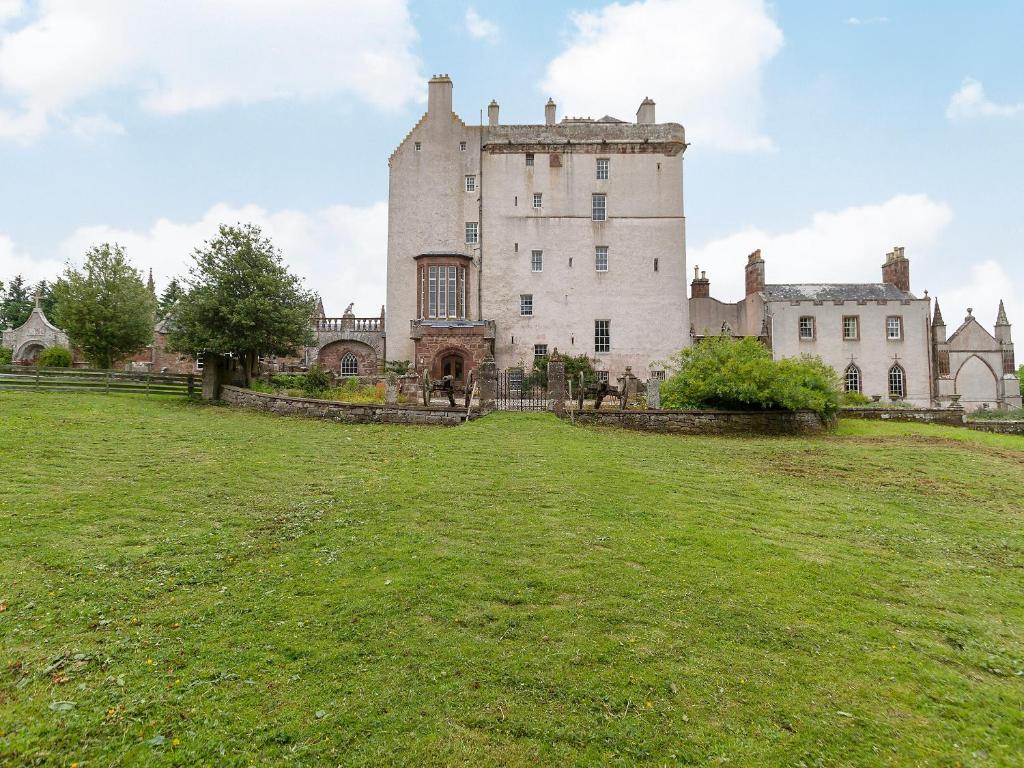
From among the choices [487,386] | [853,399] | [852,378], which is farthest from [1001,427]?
[487,386]

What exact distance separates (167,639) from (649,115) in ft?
125

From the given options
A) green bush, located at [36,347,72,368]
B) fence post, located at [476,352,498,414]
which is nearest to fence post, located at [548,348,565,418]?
fence post, located at [476,352,498,414]

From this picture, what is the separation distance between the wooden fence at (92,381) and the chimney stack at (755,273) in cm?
3362

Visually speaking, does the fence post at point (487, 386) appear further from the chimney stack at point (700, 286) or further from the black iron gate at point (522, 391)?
the chimney stack at point (700, 286)

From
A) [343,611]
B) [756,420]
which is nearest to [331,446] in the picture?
[343,611]

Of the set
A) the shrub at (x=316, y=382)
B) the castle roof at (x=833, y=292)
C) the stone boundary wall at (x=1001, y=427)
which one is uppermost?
the castle roof at (x=833, y=292)

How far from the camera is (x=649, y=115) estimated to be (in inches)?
1383

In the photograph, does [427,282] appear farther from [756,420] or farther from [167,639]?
[167,639]

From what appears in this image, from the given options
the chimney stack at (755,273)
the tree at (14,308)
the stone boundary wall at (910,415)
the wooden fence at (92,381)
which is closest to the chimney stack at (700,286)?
the chimney stack at (755,273)

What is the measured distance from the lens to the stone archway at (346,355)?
3575 centimetres

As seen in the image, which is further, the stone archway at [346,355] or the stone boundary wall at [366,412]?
the stone archway at [346,355]

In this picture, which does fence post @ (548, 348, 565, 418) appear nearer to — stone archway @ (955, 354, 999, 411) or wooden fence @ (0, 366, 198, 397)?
wooden fence @ (0, 366, 198, 397)

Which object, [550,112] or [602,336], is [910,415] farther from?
[550,112]

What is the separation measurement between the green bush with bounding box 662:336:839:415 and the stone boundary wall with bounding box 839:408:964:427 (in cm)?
397
